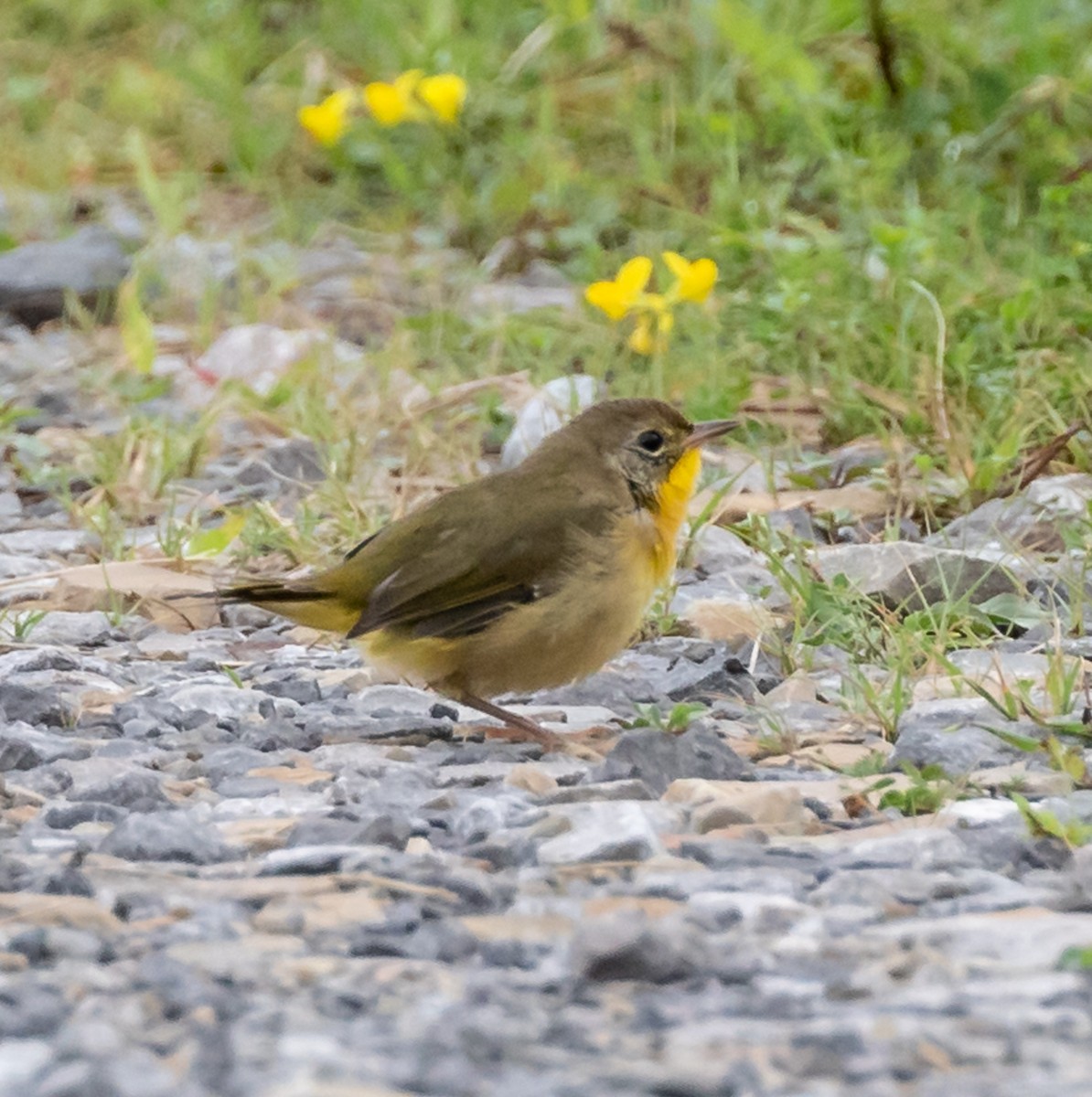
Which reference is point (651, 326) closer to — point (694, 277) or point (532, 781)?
point (694, 277)

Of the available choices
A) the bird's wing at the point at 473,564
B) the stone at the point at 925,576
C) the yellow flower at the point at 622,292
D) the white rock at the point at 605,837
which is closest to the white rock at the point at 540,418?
the yellow flower at the point at 622,292

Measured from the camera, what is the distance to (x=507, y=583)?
15.0 feet

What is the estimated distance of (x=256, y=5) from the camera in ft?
40.6

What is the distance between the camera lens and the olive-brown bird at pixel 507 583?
4500 mm

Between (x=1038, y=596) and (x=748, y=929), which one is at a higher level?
(x=748, y=929)

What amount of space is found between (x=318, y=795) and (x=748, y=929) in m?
1.09

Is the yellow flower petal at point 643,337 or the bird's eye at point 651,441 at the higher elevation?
the bird's eye at point 651,441

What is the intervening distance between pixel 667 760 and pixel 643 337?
10.1 ft

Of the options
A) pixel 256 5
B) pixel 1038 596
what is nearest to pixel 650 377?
pixel 1038 596

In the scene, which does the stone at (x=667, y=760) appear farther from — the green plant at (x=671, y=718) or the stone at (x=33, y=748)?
the stone at (x=33, y=748)

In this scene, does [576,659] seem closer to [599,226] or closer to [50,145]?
[599,226]

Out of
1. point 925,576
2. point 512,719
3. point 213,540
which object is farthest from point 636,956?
point 213,540

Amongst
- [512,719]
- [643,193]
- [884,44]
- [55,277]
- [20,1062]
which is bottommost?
[55,277]

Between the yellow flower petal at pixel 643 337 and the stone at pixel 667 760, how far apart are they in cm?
299
